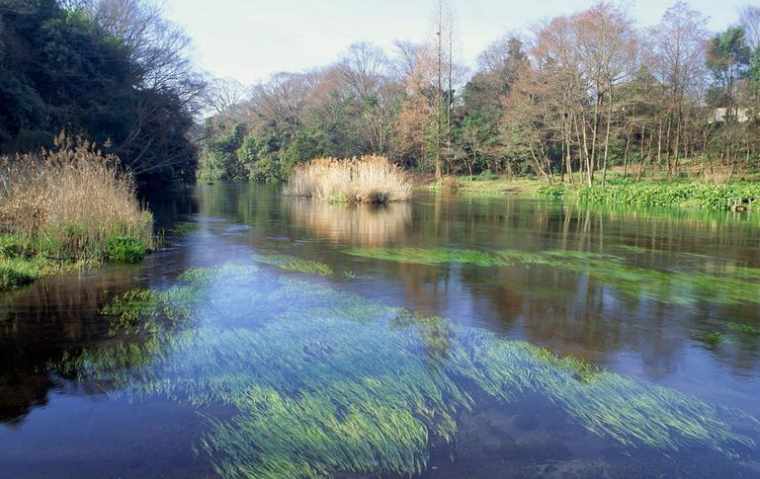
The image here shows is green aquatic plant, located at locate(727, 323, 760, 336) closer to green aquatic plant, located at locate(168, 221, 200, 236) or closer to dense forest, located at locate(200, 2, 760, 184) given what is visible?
green aquatic plant, located at locate(168, 221, 200, 236)

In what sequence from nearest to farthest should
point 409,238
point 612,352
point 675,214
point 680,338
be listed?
point 612,352 → point 680,338 → point 409,238 → point 675,214

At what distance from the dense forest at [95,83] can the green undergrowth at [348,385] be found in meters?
12.4

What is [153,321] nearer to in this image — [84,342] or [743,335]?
[84,342]

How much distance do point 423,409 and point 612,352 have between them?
6.94 ft

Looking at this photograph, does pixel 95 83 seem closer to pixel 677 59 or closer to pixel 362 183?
pixel 362 183

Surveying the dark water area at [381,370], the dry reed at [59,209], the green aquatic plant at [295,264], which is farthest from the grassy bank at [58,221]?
the green aquatic plant at [295,264]

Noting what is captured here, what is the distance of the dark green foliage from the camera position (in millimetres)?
9141

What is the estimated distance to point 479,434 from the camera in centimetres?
369

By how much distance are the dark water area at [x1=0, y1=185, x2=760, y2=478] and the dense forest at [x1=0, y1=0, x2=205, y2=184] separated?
1102cm

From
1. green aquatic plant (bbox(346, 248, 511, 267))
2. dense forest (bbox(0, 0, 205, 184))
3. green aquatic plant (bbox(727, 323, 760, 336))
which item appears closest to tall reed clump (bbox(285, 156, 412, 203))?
dense forest (bbox(0, 0, 205, 184))

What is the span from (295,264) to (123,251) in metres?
2.59

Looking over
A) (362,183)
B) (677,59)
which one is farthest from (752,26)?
(362,183)

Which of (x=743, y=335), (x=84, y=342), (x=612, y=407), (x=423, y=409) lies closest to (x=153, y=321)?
(x=84, y=342)

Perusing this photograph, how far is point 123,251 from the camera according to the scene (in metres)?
9.20
